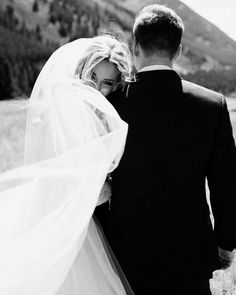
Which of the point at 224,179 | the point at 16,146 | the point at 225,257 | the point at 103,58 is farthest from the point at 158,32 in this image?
the point at 16,146

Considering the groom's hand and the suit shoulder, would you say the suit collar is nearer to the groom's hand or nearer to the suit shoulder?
the suit shoulder

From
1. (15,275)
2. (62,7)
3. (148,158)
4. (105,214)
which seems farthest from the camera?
(62,7)

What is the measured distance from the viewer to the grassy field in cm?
412

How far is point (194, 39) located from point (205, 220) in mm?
45253

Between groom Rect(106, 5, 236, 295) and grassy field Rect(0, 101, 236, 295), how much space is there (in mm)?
706

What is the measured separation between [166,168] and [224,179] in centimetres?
31

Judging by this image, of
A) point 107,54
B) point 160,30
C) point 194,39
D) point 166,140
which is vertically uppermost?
point 160,30

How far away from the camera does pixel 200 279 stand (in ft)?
8.30

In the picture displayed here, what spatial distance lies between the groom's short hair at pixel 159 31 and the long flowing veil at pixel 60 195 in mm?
352

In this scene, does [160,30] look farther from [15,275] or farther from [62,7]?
[62,7]

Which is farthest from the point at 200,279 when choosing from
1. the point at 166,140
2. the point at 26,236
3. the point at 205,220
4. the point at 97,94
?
the point at 97,94

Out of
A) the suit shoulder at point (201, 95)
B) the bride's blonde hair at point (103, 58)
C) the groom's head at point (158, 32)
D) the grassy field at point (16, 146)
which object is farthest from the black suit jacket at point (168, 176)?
the grassy field at point (16, 146)

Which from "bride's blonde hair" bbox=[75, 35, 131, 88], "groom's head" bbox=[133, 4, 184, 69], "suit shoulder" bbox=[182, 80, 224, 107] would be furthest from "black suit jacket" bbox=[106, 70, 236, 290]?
"bride's blonde hair" bbox=[75, 35, 131, 88]

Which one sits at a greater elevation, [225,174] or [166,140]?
[166,140]
